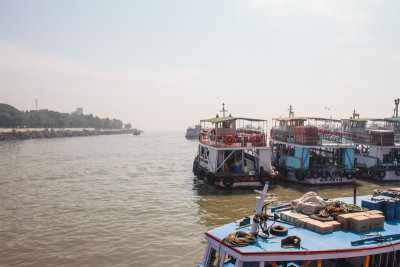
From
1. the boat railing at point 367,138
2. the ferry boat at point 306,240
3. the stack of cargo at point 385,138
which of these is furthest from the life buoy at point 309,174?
the ferry boat at point 306,240

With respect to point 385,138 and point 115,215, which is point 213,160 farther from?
point 385,138

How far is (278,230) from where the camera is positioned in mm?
7285

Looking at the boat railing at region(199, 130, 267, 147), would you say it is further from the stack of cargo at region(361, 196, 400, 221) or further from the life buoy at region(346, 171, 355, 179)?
the stack of cargo at region(361, 196, 400, 221)

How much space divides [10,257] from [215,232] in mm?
9396

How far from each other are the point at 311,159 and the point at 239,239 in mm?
21043

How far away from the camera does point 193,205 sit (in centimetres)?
1834

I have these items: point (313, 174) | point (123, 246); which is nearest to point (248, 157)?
point (313, 174)

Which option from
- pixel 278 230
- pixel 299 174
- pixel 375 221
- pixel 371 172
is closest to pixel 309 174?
pixel 299 174

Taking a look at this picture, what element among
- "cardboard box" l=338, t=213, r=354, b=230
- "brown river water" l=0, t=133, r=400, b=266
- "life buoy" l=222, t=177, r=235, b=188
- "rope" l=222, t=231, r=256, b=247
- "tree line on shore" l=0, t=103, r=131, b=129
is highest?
"tree line on shore" l=0, t=103, r=131, b=129

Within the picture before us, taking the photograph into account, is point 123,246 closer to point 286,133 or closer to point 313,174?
point 313,174

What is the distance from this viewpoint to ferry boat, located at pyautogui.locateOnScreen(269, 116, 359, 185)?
75.3 ft

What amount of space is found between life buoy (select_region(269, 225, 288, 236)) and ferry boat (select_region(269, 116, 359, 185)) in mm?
16398

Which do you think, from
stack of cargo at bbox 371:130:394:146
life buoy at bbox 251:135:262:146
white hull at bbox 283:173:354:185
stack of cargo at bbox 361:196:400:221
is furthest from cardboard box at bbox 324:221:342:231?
stack of cargo at bbox 371:130:394:146

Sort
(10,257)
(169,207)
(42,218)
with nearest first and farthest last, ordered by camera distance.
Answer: (10,257), (42,218), (169,207)
